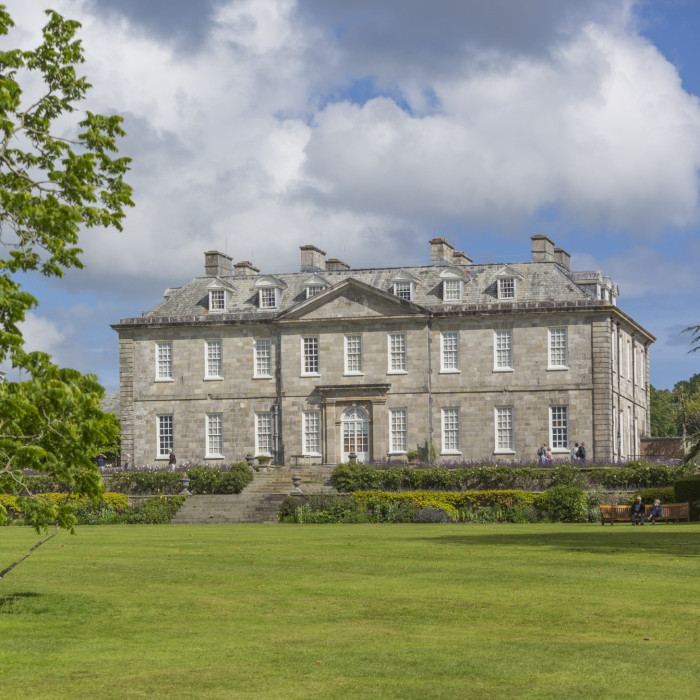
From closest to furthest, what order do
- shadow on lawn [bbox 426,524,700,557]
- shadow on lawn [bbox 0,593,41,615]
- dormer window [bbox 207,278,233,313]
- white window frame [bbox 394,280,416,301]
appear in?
shadow on lawn [bbox 0,593,41,615] → shadow on lawn [bbox 426,524,700,557] → white window frame [bbox 394,280,416,301] → dormer window [bbox 207,278,233,313]

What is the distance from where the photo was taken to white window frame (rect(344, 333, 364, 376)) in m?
57.9

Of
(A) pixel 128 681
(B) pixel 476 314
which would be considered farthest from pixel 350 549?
(B) pixel 476 314

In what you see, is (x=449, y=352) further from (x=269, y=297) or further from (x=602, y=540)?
(x=602, y=540)

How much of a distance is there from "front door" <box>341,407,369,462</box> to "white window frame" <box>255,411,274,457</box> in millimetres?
3380

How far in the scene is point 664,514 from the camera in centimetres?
3681

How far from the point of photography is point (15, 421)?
43.1 ft

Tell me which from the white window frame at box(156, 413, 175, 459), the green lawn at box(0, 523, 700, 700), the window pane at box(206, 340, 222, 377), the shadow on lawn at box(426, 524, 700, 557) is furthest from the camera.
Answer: the white window frame at box(156, 413, 175, 459)

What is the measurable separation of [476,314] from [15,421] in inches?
1743

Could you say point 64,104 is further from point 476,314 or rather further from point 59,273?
point 476,314

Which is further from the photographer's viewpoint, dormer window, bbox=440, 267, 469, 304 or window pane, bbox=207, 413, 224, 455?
window pane, bbox=207, 413, 224, 455

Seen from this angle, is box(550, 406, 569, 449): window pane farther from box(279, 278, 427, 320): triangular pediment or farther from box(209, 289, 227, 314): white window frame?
box(209, 289, 227, 314): white window frame

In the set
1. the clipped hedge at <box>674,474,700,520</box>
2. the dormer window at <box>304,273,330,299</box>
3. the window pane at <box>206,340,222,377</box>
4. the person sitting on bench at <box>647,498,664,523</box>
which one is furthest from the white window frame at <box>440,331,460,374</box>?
the person sitting on bench at <box>647,498,664,523</box>

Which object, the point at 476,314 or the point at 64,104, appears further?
the point at 476,314

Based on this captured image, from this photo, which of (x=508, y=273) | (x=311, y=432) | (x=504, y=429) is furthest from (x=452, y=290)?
(x=311, y=432)
